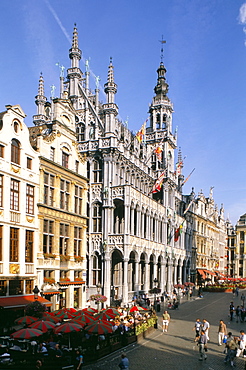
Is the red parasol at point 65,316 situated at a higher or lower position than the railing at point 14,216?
lower

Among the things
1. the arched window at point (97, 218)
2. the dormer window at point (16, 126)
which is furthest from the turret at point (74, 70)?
the dormer window at point (16, 126)

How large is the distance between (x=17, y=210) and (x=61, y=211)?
233 inches

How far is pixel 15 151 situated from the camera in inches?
1182

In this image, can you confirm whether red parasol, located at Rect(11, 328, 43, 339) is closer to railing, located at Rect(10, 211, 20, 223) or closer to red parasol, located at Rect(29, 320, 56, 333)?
red parasol, located at Rect(29, 320, 56, 333)

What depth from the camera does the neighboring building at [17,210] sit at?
2812 centimetres

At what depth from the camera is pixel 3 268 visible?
27797 mm

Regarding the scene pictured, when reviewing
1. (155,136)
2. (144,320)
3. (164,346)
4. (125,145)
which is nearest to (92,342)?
(164,346)

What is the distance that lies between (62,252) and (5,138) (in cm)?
1166

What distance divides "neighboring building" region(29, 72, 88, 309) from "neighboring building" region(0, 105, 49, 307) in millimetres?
966

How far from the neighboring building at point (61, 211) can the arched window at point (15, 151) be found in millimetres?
2561

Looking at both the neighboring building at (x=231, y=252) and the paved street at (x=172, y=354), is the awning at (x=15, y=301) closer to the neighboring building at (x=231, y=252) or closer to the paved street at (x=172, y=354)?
the paved street at (x=172, y=354)

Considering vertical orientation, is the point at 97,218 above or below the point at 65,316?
above

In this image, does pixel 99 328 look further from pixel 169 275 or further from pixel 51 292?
pixel 169 275

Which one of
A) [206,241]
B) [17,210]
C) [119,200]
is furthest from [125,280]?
[206,241]
